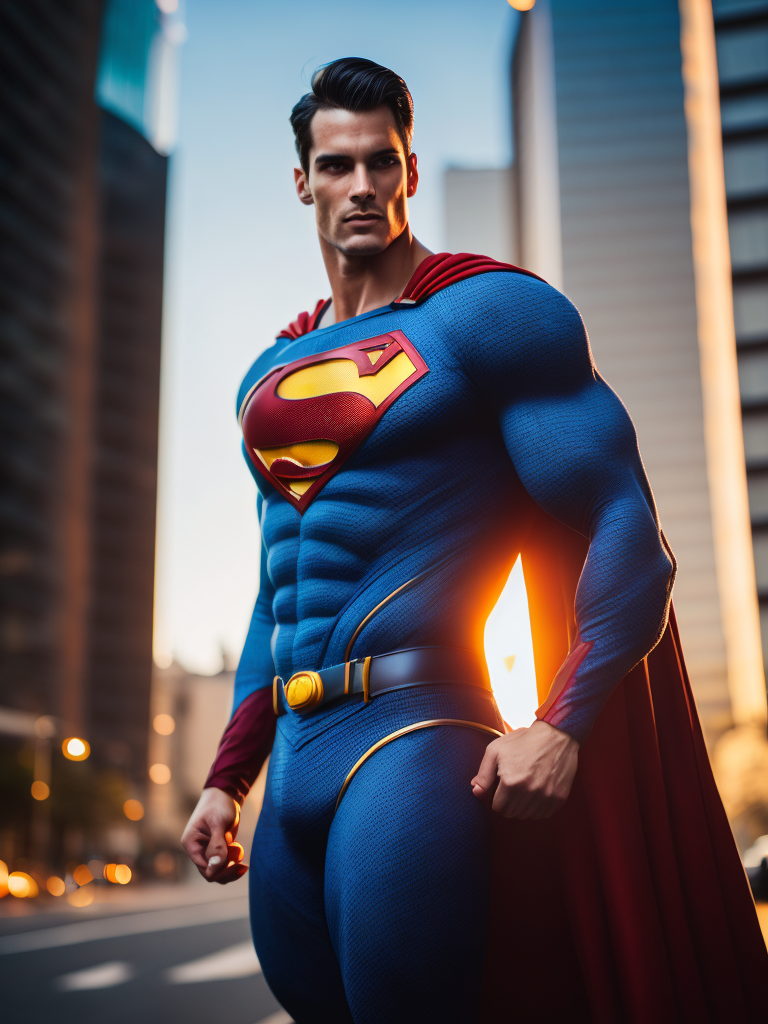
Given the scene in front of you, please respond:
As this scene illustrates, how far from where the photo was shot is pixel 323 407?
5.22 feet

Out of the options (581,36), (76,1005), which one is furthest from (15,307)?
(581,36)

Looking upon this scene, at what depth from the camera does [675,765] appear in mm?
1586

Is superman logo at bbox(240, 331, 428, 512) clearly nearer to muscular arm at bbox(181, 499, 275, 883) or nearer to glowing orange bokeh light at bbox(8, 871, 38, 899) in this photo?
Answer: muscular arm at bbox(181, 499, 275, 883)

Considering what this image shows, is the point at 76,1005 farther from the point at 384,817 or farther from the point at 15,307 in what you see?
the point at 15,307

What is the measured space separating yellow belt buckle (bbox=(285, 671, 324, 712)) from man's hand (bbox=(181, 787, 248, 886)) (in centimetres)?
29

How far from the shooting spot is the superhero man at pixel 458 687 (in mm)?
1378

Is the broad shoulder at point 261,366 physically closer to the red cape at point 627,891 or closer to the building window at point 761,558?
the red cape at point 627,891

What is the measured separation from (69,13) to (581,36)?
49.3 meters

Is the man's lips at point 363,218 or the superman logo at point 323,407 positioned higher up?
the man's lips at point 363,218

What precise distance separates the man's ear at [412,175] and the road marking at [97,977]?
26.2 ft

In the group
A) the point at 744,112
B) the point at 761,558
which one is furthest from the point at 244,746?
the point at 744,112

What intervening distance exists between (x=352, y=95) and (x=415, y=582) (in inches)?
32.6

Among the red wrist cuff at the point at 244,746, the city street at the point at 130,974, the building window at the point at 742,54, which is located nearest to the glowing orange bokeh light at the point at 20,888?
the city street at the point at 130,974

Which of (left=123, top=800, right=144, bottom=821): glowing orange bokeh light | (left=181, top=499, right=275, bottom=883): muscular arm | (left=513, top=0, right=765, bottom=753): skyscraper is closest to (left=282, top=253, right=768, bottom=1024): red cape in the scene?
(left=181, top=499, right=275, bottom=883): muscular arm
